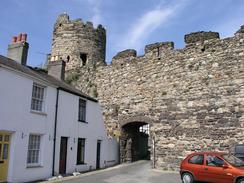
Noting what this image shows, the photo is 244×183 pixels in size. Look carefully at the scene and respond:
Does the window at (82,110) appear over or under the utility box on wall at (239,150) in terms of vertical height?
over

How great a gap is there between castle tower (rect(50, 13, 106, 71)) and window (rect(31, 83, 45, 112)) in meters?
8.91

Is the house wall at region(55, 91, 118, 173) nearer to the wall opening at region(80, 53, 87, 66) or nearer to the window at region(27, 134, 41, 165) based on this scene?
the window at region(27, 134, 41, 165)

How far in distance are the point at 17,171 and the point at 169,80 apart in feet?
30.4

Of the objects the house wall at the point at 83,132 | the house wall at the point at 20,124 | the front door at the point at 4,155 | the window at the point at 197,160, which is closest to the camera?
the window at the point at 197,160

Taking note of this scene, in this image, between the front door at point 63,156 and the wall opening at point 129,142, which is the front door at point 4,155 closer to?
the front door at point 63,156

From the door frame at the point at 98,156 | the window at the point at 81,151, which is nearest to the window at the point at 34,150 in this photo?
the window at the point at 81,151

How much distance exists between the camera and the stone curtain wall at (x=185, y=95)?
46.9 feet

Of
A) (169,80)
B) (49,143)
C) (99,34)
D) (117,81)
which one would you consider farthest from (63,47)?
(49,143)

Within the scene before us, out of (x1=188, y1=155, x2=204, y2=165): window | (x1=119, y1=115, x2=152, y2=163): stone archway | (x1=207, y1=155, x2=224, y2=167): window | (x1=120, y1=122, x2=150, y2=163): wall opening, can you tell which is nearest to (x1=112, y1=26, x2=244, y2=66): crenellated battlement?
(x1=119, y1=115, x2=152, y2=163): stone archway

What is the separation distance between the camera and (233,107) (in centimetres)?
1406

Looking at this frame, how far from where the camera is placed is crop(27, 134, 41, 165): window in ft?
38.8

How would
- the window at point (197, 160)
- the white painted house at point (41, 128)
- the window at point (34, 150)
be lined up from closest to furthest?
1. the window at point (197, 160)
2. the white painted house at point (41, 128)
3. the window at point (34, 150)

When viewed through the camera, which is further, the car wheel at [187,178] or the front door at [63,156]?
the front door at [63,156]

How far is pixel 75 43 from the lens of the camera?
2208 centimetres
